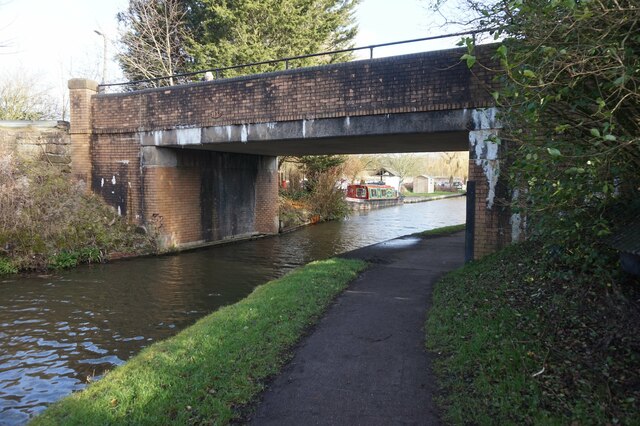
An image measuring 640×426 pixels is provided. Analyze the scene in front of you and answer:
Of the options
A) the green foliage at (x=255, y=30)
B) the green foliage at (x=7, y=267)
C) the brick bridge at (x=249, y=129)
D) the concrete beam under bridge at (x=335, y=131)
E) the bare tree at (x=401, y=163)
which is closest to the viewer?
the brick bridge at (x=249, y=129)

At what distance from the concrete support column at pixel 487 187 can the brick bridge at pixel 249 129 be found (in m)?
0.02

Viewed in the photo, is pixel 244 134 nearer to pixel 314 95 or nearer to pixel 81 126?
pixel 314 95

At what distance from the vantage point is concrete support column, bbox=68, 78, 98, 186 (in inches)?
546

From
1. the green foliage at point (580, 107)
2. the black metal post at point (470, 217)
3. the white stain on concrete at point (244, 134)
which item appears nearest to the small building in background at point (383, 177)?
the white stain on concrete at point (244, 134)

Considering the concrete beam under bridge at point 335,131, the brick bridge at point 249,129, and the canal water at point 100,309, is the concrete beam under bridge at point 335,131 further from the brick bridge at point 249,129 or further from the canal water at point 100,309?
the canal water at point 100,309

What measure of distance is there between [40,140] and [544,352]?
48.6ft

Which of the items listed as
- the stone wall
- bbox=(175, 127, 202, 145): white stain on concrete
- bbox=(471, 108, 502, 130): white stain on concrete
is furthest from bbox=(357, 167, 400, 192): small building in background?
bbox=(471, 108, 502, 130): white stain on concrete

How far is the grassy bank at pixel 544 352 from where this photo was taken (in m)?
3.19

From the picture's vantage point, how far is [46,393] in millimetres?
5051

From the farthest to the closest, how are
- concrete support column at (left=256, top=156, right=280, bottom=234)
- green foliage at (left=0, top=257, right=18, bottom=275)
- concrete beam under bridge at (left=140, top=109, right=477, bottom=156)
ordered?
concrete support column at (left=256, top=156, right=280, bottom=234) → green foliage at (left=0, top=257, right=18, bottom=275) → concrete beam under bridge at (left=140, top=109, right=477, bottom=156)

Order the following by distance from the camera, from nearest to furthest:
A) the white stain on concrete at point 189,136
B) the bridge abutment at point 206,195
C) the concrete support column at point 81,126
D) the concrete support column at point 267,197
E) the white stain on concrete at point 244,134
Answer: the white stain on concrete at point 244,134
the white stain on concrete at point 189,136
the bridge abutment at point 206,195
the concrete support column at point 81,126
the concrete support column at point 267,197

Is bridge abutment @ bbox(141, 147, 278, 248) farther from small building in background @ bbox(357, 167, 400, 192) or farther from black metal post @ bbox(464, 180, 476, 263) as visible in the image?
small building in background @ bbox(357, 167, 400, 192)

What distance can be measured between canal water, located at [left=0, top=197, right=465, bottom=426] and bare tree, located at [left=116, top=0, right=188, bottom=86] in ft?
46.0

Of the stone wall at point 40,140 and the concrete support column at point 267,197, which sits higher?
the stone wall at point 40,140
